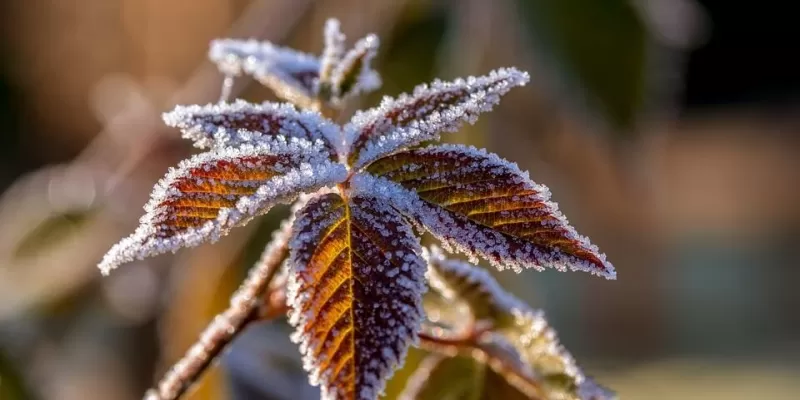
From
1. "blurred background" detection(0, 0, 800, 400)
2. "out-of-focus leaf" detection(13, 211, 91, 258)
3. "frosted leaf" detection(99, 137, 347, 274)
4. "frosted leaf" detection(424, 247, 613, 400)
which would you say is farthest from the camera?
"out-of-focus leaf" detection(13, 211, 91, 258)

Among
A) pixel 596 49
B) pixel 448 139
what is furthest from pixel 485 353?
pixel 596 49

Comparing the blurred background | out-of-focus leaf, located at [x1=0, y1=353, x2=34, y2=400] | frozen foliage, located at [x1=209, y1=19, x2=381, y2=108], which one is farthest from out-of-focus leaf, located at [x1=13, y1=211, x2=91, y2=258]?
frozen foliage, located at [x1=209, y1=19, x2=381, y2=108]

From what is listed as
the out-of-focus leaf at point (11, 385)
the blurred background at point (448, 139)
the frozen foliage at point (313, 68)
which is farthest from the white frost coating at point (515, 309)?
the out-of-focus leaf at point (11, 385)

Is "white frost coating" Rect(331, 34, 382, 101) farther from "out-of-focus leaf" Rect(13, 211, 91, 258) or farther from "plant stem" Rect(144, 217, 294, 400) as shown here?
"out-of-focus leaf" Rect(13, 211, 91, 258)

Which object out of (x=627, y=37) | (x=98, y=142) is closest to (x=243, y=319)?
(x=627, y=37)

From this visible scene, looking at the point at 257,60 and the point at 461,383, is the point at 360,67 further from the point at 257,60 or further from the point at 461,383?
the point at 461,383

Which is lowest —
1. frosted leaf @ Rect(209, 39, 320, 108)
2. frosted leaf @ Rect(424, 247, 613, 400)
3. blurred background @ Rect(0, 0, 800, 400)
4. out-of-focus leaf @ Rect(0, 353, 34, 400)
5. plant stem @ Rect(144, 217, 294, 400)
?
out-of-focus leaf @ Rect(0, 353, 34, 400)

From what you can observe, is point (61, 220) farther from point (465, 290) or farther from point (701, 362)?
point (701, 362)

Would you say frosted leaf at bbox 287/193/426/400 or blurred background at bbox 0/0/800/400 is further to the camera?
blurred background at bbox 0/0/800/400
